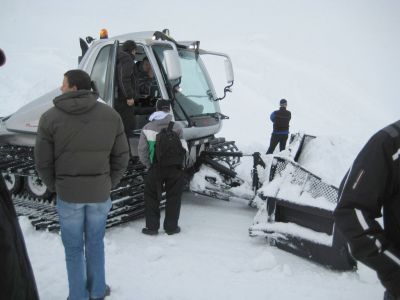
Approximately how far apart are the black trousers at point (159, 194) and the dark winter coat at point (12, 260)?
3.65 meters

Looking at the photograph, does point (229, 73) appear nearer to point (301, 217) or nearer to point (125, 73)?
point (125, 73)

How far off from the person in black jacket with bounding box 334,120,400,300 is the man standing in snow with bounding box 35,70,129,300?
202 cm

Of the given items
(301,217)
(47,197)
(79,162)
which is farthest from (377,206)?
(47,197)

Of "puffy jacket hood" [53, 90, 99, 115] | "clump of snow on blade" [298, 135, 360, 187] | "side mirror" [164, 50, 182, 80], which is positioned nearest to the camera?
"puffy jacket hood" [53, 90, 99, 115]

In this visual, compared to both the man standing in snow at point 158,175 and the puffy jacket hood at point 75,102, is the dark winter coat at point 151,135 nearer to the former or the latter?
the man standing in snow at point 158,175

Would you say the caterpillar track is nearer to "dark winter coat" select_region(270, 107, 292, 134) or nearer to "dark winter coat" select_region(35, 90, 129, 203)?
"dark winter coat" select_region(35, 90, 129, 203)

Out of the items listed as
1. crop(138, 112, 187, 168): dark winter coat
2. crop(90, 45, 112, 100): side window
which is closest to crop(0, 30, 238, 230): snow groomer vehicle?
crop(90, 45, 112, 100): side window

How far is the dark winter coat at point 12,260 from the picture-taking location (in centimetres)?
145

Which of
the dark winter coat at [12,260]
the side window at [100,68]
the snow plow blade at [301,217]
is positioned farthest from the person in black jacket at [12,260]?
the side window at [100,68]

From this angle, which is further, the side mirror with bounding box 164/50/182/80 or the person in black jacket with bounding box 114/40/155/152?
the person in black jacket with bounding box 114/40/155/152

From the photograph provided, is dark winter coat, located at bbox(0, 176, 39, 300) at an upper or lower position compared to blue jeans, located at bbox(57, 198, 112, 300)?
upper

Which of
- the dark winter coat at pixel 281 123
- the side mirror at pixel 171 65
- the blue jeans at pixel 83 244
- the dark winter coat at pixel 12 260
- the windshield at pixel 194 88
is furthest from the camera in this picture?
the dark winter coat at pixel 281 123

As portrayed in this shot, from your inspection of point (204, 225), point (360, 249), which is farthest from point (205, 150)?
point (360, 249)

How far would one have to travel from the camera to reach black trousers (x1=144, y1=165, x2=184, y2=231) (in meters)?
5.27
